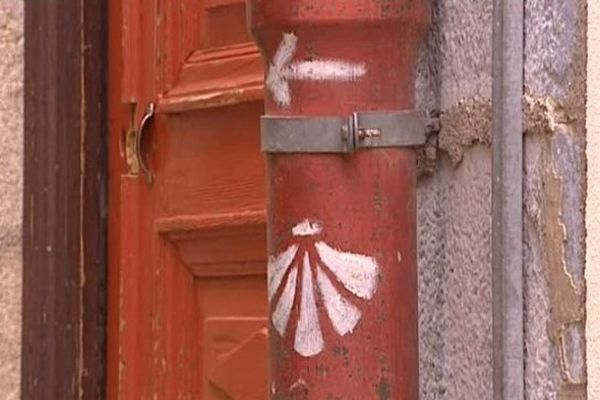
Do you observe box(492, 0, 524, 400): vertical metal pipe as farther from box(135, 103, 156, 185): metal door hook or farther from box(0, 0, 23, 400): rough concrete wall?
box(0, 0, 23, 400): rough concrete wall

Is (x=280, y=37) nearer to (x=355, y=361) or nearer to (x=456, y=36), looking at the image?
(x=456, y=36)

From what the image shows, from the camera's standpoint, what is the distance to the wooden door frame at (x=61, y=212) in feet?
12.3

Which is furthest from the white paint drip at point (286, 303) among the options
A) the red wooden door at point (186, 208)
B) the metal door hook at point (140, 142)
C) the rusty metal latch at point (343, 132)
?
the metal door hook at point (140, 142)

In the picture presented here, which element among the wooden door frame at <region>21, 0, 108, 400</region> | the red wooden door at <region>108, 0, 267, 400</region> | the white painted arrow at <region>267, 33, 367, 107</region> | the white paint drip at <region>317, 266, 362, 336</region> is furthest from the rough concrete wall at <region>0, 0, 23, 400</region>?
the white paint drip at <region>317, 266, 362, 336</region>

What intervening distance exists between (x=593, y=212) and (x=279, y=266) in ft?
1.40

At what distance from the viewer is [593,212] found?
2139mm

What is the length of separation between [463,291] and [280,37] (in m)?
0.41

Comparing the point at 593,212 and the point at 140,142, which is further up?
the point at 140,142

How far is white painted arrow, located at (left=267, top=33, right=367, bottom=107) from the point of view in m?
2.27

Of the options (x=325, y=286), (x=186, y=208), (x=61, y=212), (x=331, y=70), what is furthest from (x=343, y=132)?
(x=61, y=212)

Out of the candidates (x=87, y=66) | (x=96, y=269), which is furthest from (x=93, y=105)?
(x=96, y=269)

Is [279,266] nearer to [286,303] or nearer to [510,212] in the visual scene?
[286,303]

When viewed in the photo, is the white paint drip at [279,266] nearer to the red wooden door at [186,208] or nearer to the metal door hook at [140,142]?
the red wooden door at [186,208]

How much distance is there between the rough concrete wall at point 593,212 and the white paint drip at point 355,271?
0.28 metres
